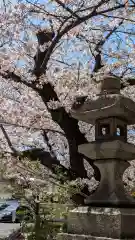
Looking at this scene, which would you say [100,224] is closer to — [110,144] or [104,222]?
[104,222]

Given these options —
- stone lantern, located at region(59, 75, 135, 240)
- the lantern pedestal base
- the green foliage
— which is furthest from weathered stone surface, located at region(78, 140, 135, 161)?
the green foliage

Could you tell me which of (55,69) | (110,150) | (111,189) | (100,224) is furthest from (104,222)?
(55,69)

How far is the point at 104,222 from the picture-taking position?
13.4ft

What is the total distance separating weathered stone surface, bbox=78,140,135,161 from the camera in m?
4.34

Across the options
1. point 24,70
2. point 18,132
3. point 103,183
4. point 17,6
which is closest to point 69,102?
point 24,70

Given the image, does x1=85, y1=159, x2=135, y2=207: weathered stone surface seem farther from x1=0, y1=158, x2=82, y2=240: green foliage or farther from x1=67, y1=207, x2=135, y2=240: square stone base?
x1=0, y1=158, x2=82, y2=240: green foliage

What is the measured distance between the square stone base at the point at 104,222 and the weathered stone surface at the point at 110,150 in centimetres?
68

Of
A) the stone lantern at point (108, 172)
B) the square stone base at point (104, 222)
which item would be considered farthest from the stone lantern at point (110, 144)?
the square stone base at point (104, 222)

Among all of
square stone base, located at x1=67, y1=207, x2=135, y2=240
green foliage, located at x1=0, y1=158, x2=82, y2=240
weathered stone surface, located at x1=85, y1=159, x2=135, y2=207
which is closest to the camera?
square stone base, located at x1=67, y1=207, x2=135, y2=240

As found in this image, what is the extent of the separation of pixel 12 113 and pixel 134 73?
2963 mm

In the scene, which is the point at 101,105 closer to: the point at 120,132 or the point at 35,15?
the point at 120,132

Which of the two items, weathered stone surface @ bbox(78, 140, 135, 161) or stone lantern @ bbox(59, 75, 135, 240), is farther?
weathered stone surface @ bbox(78, 140, 135, 161)

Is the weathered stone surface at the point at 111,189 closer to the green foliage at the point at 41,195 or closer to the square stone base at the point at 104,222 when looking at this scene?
the square stone base at the point at 104,222

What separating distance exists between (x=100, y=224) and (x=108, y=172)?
0.67 m
